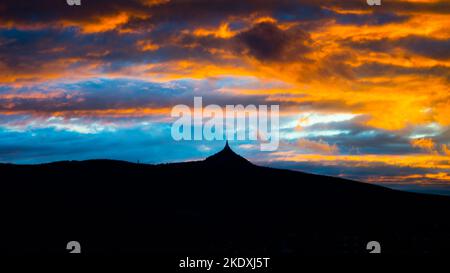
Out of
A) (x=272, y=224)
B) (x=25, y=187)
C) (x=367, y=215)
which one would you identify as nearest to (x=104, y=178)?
(x=25, y=187)

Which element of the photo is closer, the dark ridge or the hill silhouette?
the hill silhouette

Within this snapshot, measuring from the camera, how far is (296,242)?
278 ft

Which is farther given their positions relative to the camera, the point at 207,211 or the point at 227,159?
the point at 227,159

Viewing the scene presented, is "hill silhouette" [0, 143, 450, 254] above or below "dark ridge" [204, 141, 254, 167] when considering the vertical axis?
below

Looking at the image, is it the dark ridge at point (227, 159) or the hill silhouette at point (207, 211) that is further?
the dark ridge at point (227, 159)

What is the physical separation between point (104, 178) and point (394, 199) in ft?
142

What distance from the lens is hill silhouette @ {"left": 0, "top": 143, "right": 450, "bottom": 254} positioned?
8331cm

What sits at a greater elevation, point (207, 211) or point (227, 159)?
point (227, 159)

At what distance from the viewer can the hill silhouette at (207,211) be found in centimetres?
8331

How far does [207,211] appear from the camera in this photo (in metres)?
91.9

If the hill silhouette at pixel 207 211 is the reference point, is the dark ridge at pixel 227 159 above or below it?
above
